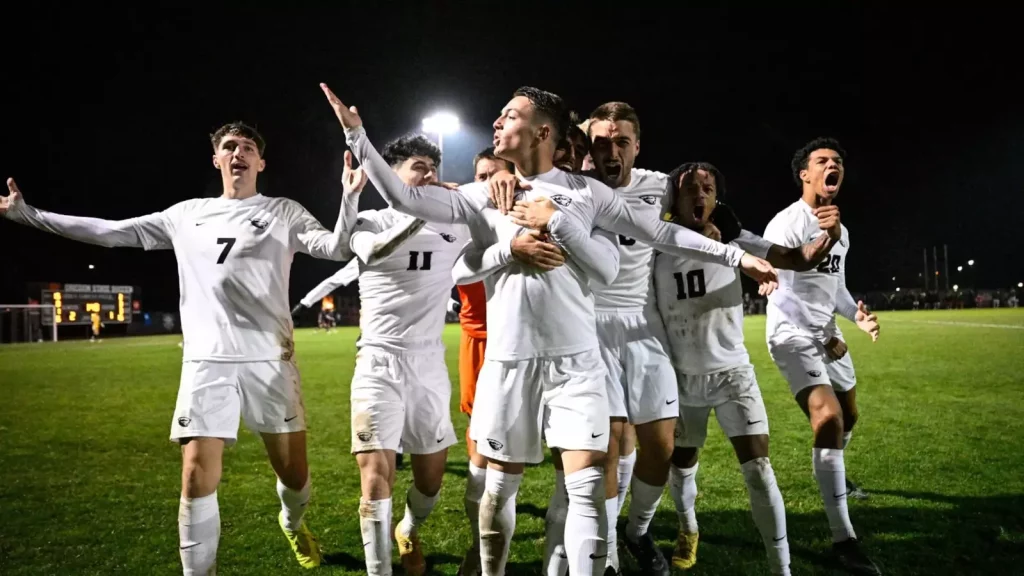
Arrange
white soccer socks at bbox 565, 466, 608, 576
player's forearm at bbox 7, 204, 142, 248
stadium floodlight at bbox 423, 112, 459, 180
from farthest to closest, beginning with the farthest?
stadium floodlight at bbox 423, 112, 459, 180, player's forearm at bbox 7, 204, 142, 248, white soccer socks at bbox 565, 466, 608, 576

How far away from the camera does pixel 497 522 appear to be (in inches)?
125

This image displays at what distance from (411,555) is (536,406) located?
6.38ft

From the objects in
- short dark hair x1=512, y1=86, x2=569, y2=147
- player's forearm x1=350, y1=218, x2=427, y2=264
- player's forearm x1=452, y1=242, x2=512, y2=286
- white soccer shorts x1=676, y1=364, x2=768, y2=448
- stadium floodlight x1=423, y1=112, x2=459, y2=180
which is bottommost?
white soccer shorts x1=676, y1=364, x2=768, y2=448

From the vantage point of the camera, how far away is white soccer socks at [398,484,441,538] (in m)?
4.59

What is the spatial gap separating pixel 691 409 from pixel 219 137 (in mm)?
3447

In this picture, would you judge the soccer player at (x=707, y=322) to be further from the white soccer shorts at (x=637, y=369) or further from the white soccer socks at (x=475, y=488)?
the white soccer socks at (x=475, y=488)

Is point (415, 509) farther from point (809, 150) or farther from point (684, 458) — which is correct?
point (809, 150)

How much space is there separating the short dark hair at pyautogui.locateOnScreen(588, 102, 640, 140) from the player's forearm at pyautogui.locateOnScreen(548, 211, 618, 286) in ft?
3.94

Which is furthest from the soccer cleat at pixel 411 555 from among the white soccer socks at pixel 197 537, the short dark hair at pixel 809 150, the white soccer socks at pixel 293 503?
the short dark hair at pixel 809 150

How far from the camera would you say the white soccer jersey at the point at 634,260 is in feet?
14.0

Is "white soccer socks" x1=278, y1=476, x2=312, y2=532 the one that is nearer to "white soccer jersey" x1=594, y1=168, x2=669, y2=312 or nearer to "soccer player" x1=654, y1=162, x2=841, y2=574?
"white soccer jersey" x1=594, y1=168, x2=669, y2=312

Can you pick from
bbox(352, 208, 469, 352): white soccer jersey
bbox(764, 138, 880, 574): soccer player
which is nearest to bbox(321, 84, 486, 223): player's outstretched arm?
bbox(352, 208, 469, 352): white soccer jersey

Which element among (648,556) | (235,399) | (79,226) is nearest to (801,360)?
(648,556)

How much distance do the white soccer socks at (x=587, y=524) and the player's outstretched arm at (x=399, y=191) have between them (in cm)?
134
